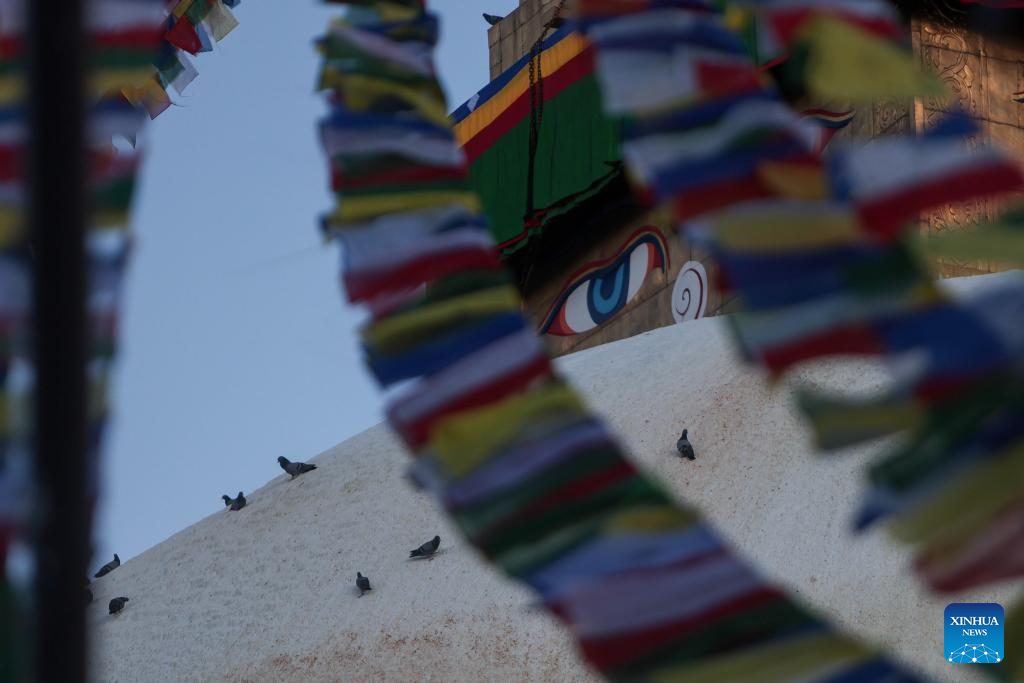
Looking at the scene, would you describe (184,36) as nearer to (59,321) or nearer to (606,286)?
(59,321)

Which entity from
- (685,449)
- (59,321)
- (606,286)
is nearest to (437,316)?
(59,321)

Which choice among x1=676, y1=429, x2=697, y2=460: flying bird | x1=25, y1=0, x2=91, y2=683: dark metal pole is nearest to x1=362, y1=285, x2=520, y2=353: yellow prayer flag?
x1=25, y1=0, x2=91, y2=683: dark metal pole

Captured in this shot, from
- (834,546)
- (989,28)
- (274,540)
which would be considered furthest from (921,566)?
(274,540)

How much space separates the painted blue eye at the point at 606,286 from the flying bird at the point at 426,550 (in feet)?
Answer: 15.1

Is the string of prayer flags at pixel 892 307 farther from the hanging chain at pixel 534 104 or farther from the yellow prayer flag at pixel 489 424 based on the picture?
the hanging chain at pixel 534 104

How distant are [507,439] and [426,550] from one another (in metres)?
6.98

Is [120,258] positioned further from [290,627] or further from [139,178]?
[290,627]

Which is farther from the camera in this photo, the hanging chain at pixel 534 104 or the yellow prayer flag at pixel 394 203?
the hanging chain at pixel 534 104

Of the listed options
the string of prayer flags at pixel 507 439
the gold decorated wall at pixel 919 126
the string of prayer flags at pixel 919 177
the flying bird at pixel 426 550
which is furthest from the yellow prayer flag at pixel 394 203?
the gold decorated wall at pixel 919 126

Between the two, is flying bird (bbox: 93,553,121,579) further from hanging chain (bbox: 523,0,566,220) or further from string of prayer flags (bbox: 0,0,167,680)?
string of prayer flags (bbox: 0,0,167,680)

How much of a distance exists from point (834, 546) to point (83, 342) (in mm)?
6864

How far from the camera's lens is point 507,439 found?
7.41ft

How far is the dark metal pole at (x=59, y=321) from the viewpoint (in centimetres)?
132

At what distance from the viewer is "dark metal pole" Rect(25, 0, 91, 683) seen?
4.33ft
